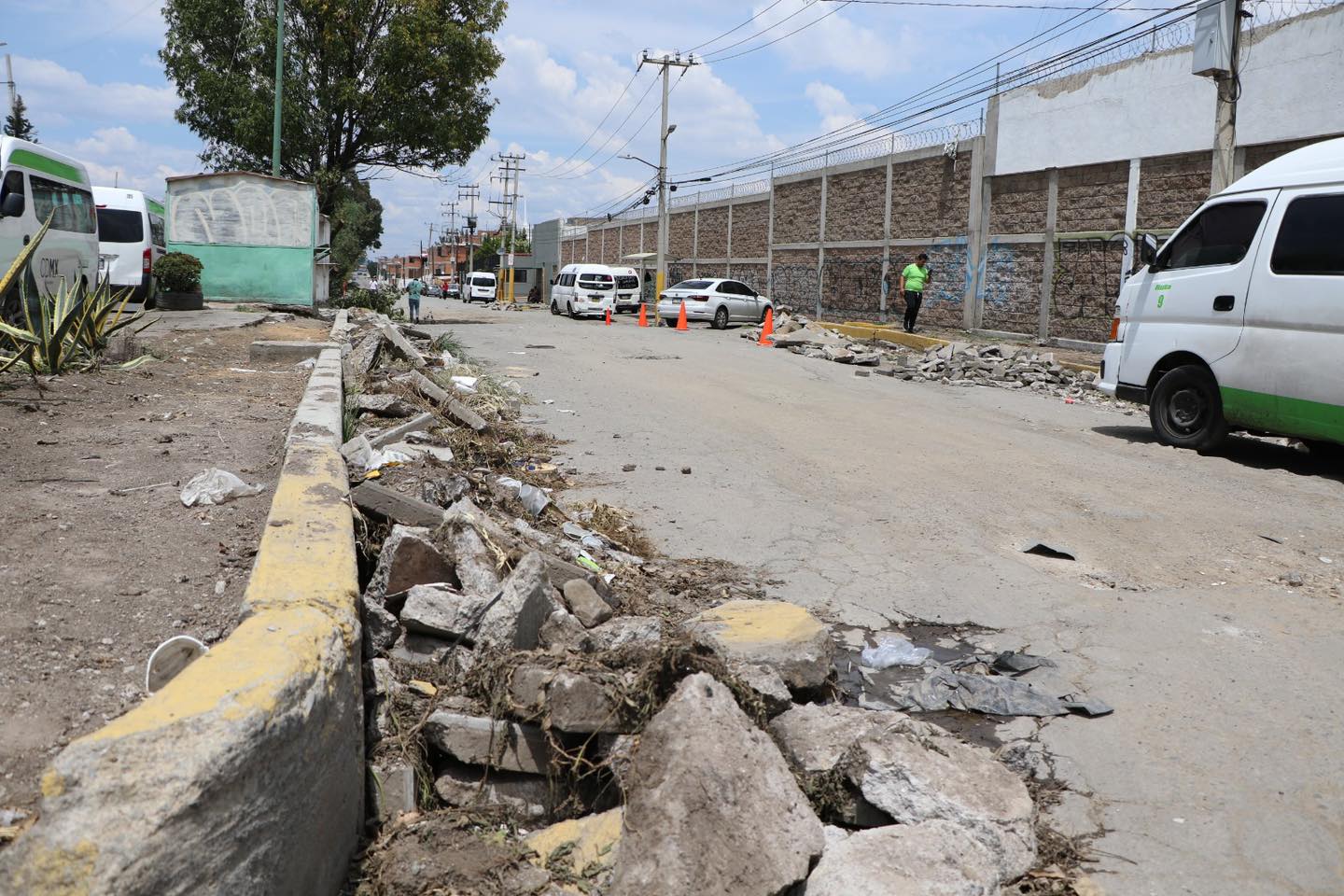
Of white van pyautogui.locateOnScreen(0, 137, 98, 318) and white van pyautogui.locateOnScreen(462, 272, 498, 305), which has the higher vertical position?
white van pyautogui.locateOnScreen(462, 272, 498, 305)

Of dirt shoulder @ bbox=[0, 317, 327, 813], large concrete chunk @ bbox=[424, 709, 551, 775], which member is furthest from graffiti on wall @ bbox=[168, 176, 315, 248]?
large concrete chunk @ bbox=[424, 709, 551, 775]

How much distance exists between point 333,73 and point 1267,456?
25.8m

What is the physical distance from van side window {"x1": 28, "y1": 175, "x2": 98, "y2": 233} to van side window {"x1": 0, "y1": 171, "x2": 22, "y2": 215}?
0.88ft

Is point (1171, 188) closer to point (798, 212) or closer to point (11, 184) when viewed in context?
point (798, 212)

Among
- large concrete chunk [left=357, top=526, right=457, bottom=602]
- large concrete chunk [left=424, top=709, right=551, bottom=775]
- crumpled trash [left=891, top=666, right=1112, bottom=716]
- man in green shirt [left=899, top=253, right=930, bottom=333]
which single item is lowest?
crumpled trash [left=891, top=666, right=1112, bottom=716]

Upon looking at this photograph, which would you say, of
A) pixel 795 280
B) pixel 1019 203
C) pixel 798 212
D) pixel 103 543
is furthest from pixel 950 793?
pixel 798 212

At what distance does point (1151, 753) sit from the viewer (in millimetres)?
3465

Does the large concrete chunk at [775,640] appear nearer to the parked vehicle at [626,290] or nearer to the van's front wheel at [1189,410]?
the van's front wheel at [1189,410]

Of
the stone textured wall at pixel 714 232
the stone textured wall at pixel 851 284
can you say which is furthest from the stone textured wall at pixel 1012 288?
the stone textured wall at pixel 714 232

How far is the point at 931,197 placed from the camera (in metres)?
27.6

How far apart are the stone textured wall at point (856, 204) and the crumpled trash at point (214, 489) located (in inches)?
1073

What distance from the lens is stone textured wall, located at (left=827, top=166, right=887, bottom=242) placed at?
3038 cm

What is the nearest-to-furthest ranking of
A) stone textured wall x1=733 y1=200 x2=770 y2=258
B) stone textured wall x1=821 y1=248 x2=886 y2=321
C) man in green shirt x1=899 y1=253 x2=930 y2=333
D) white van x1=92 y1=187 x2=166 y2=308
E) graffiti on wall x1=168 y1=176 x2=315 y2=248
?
white van x1=92 y1=187 x2=166 y2=308, graffiti on wall x1=168 y1=176 x2=315 y2=248, man in green shirt x1=899 y1=253 x2=930 y2=333, stone textured wall x1=821 y1=248 x2=886 y2=321, stone textured wall x1=733 y1=200 x2=770 y2=258

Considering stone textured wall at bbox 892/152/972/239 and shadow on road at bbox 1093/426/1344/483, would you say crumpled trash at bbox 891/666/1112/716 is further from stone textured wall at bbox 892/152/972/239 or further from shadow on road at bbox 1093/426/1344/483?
stone textured wall at bbox 892/152/972/239
